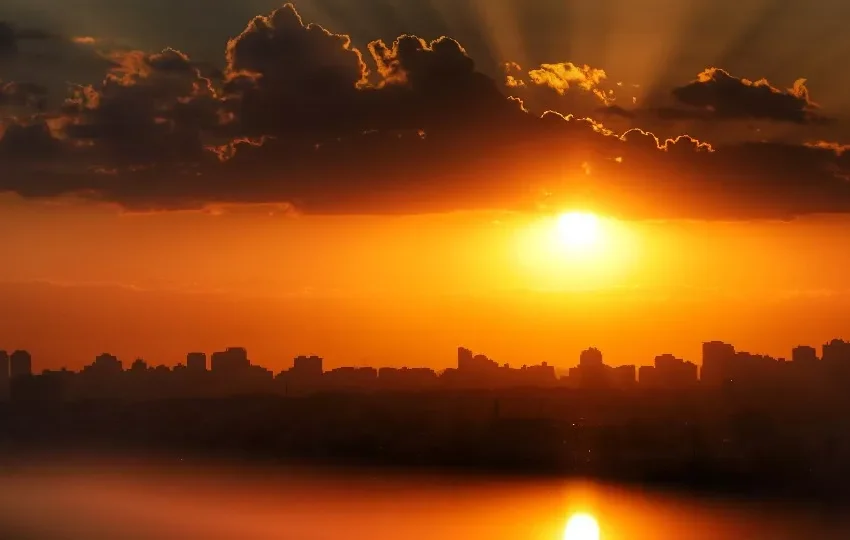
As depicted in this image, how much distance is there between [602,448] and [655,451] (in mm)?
6486

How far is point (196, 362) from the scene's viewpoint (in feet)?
517

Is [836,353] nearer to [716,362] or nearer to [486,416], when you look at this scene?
[716,362]

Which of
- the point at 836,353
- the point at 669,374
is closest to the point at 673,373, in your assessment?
the point at 669,374

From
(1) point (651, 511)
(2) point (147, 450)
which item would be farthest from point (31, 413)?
(1) point (651, 511)

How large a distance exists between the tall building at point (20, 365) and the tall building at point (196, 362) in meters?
22.2

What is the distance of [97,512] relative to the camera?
4348 inches

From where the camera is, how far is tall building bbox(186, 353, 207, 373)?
6191 inches

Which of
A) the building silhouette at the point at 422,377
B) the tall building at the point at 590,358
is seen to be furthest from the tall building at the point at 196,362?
the tall building at the point at 590,358

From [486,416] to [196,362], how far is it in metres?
40.0

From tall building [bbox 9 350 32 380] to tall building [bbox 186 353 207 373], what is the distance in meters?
22.2

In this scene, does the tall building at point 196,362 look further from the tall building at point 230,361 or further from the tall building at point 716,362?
the tall building at point 716,362

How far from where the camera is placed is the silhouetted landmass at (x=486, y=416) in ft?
381

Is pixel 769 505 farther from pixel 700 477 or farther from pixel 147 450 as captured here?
pixel 147 450

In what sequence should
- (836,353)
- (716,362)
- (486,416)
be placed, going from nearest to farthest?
(836,353) < (716,362) < (486,416)
